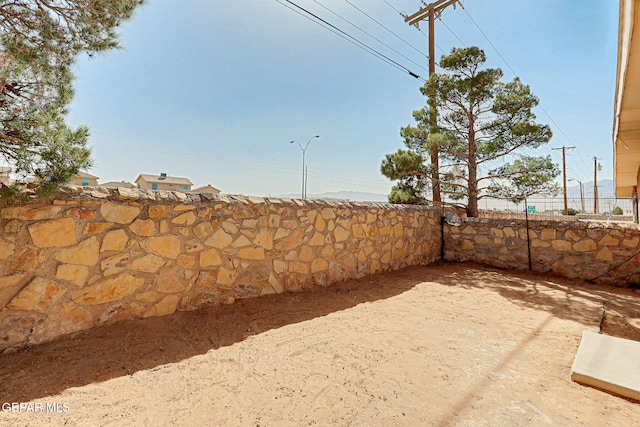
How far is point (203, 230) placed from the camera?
3.06m

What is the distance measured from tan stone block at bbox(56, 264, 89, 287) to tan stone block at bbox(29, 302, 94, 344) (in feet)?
0.62

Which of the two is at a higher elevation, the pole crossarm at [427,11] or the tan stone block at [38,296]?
the pole crossarm at [427,11]

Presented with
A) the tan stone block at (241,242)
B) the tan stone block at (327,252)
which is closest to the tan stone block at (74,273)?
the tan stone block at (241,242)

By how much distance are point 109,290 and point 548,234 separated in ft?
24.3

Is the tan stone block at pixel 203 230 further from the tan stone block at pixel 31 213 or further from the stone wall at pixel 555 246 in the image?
the stone wall at pixel 555 246

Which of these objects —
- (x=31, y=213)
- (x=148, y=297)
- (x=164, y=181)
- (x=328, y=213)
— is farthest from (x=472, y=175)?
(x=164, y=181)

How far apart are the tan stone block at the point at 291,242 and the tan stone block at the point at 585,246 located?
5.56 meters

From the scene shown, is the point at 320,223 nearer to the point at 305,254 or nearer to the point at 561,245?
the point at 305,254

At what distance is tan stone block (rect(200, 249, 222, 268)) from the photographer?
121 inches

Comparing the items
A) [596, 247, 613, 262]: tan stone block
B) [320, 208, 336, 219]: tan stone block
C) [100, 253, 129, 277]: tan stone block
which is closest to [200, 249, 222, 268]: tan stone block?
[100, 253, 129, 277]: tan stone block

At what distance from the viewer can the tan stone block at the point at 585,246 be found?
5389mm

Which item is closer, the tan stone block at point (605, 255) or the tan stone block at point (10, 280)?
the tan stone block at point (10, 280)

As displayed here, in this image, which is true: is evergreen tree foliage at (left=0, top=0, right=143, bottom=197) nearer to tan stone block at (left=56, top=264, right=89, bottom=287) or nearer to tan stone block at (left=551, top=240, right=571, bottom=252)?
tan stone block at (left=56, top=264, right=89, bottom=287)

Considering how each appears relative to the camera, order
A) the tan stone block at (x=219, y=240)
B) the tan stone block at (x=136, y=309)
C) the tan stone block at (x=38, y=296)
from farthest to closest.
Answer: the tan stone block at (x=219, y=240) → the tan stone block at (x=136, y=309) → the tan stone block at (x=38, y=296)
